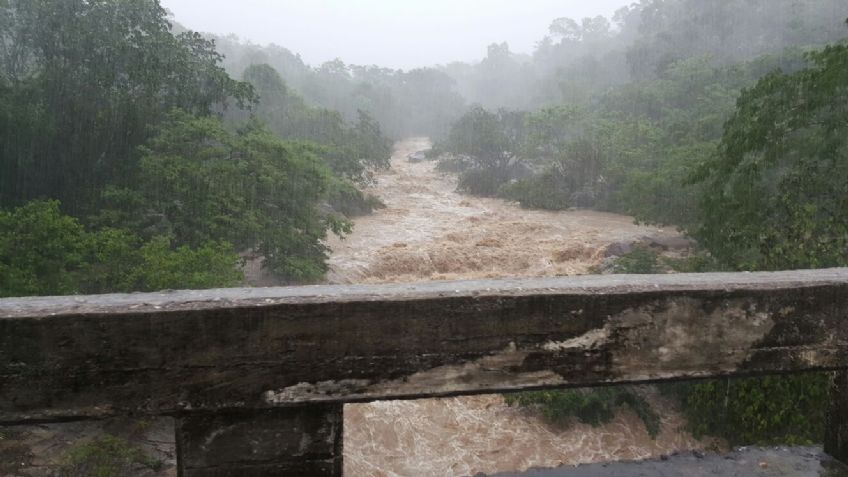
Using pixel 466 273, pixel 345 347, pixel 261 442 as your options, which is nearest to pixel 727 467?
pixel 345 347

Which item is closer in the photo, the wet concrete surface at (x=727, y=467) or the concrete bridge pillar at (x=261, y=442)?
the concrete bridge pillar at (x=261, y=442)

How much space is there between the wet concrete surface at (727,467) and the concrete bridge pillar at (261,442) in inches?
23.2

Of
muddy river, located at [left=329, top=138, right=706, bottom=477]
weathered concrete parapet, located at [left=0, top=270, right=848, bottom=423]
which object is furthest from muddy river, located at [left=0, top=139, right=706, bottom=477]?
weathered concrete parapet, located at [left=0, top=270, right=848, bottom=423]

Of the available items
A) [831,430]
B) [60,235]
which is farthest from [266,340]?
[60,235]

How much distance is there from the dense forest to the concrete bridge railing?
4.01 m

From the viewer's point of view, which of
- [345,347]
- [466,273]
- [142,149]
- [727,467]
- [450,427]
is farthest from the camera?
[466,273]

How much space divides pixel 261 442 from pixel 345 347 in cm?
32

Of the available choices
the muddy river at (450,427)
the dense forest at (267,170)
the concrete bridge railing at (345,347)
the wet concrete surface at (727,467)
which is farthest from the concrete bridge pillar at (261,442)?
the dense forest at (267,170)

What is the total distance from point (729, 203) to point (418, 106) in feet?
146

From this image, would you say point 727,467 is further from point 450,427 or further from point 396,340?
point 450,427

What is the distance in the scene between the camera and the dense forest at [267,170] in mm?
7648

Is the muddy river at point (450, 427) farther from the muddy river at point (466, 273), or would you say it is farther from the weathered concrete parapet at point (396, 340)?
the weathered concrete parapet at point (396, 340)

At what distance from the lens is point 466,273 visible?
13.2 metres

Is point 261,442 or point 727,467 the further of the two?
point 727,467
